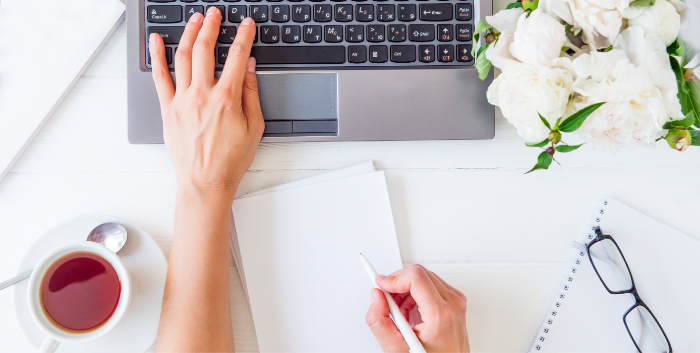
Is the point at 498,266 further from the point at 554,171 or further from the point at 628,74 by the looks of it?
the point at 628,74

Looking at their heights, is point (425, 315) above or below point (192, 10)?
below

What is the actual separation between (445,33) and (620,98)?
0.24 m

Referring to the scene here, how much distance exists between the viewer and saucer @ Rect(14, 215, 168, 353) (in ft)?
1.84

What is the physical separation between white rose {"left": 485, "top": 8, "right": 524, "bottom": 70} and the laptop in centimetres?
10

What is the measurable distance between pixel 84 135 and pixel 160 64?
0.18 m

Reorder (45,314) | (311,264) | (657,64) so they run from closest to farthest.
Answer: (657,64) → (45,314) → (311,264)

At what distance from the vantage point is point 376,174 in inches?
24.2

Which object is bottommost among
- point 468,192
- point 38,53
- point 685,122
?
point 468,192

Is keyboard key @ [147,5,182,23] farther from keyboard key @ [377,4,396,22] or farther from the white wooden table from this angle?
keyboard key @ [377,4,396,22]

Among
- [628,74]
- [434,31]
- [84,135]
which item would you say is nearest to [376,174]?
[434,31]

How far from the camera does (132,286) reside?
550 millimetres

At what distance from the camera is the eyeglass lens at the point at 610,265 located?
2.03ft

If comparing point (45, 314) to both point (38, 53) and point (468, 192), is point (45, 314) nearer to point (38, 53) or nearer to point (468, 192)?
point (38, 53)

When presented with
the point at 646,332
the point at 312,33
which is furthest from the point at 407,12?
the point at 646,332
